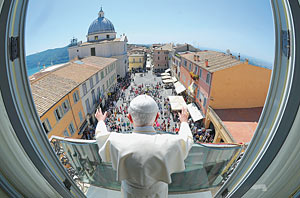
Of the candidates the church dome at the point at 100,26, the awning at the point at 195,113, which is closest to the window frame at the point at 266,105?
the awning at the point at 195,113

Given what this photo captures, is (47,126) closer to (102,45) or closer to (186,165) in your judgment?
(186,165)

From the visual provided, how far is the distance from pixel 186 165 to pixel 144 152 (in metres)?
1.73

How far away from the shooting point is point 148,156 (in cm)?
102

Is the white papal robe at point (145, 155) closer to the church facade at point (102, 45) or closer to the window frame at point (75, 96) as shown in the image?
the window frame at point (75, 96)

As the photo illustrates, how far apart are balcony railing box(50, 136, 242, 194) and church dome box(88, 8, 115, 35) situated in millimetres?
33314

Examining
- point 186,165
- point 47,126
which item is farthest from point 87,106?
point 186,165

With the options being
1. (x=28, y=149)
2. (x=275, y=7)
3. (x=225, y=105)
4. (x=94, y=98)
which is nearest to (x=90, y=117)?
(x=94, y=98)

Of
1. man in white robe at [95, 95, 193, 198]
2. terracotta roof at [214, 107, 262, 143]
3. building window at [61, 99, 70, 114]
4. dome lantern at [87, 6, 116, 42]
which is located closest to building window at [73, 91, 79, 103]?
building window at [61, 99, 70, 114]

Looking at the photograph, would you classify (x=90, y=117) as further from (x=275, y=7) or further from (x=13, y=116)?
(x=275, y=7)

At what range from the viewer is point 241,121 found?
33.0ft

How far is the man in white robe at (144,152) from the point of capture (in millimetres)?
1031

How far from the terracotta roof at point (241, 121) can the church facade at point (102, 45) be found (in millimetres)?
23929

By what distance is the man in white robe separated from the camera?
103 cm

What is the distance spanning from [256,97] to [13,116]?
13676mm
